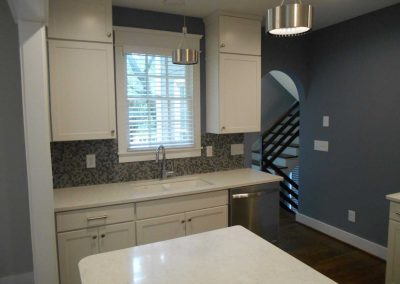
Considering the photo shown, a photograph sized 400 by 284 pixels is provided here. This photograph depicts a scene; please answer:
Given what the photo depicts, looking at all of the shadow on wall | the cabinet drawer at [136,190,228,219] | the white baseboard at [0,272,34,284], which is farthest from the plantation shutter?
the shadow on wall

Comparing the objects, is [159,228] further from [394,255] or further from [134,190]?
[394,255]

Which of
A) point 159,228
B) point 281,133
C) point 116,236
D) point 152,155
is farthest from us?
point 281,133

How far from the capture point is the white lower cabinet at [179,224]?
2.44m

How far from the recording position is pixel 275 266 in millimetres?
1236

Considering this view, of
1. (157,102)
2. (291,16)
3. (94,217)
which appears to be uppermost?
(291,16)

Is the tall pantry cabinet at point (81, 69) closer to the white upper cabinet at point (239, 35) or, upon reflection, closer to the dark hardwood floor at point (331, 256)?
the white upper cabinet at point (239, 35)

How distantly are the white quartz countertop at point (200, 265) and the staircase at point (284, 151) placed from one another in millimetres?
3686

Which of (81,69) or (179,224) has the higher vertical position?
(81,69)

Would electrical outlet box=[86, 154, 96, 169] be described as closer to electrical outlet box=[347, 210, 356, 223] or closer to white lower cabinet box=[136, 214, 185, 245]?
white lower cabinet box=[136, 214, 185, 245]

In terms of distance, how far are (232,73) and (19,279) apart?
109 inches

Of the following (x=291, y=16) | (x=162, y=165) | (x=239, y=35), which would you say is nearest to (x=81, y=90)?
(x=162, y=165)

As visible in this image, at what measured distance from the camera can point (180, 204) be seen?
2.55 m

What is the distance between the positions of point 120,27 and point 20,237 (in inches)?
83.4

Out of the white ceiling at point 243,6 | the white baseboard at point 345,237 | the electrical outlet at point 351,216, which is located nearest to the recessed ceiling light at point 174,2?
the white ceiling at point 243,6
